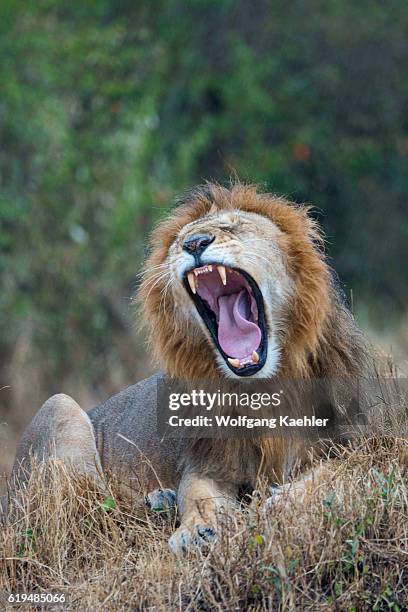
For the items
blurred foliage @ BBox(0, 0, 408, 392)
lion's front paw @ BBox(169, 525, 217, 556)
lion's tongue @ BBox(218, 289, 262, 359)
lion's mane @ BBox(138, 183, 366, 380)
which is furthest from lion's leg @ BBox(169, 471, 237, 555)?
blurred foliage @ BBox(0, 0, 408, 392)

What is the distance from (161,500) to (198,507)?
681 mm

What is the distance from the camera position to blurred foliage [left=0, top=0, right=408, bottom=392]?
11.8 m

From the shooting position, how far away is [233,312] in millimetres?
4941

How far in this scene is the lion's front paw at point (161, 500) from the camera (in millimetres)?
5035

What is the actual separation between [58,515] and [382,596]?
145 cm

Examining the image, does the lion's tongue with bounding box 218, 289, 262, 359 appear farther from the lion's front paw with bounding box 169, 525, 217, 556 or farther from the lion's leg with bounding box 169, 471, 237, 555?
the lion's front paw with bounding box 169, 525, 217, 556

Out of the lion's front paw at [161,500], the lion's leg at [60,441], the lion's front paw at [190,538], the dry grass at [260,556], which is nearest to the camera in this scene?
the dry grass at [260,556]

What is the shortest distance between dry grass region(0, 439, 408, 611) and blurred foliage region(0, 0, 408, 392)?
20.4 ft

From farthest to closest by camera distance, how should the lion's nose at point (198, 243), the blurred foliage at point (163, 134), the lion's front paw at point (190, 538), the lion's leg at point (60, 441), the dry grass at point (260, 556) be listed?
the blurred foliage at point (163, 134)
the lion's leg at point (60, 441)
the lion's nose at point (198, 243)
the lion's front paw at point (190, 538)
the dry grass at point (260, 556)

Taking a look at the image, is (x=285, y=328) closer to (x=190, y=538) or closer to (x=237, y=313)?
(x=237, y=313)

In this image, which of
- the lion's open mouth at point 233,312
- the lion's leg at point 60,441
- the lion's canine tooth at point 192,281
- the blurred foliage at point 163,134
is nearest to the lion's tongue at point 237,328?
the lion's open mouth at point 233,312

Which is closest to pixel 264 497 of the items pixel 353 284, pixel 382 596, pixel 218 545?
pixel 218 545

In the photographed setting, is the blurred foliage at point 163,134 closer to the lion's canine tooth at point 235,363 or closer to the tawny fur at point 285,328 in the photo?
the tawny fur at point 285,328

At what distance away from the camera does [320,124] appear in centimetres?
1599
